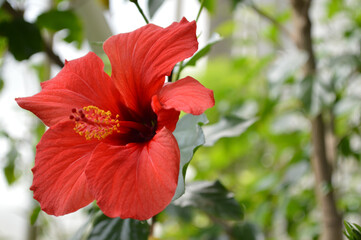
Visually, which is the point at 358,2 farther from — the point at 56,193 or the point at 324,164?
the point at 56,193

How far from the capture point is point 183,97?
0.42 metres

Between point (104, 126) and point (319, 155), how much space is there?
30.4 inches

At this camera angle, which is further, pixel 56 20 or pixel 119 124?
pixel 56 20

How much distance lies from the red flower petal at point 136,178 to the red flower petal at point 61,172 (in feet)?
0.12

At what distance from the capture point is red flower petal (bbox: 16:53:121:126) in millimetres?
494

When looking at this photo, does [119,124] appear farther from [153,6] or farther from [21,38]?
[21,38]

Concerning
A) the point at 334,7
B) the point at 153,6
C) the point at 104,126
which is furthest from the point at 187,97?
the point at 334,7

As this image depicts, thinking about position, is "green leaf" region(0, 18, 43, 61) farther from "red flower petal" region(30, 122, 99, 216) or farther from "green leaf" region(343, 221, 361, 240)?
"green leaf" region(343, 221, 361, 240)

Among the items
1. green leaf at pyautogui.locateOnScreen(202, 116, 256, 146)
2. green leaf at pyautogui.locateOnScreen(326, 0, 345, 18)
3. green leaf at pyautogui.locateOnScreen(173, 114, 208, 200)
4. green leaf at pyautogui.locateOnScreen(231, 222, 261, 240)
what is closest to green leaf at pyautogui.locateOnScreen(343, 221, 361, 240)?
green leaf at pyautogui.locateOnScreen(173, 114, 208, 200)

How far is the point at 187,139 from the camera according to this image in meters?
0.52

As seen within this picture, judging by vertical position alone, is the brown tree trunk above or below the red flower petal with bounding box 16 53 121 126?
below

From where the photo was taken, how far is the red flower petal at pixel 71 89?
1.62 ft

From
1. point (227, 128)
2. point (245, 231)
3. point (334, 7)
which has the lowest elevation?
point (245, 231)

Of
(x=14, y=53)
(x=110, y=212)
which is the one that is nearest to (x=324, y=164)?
(x=110, y=212)
